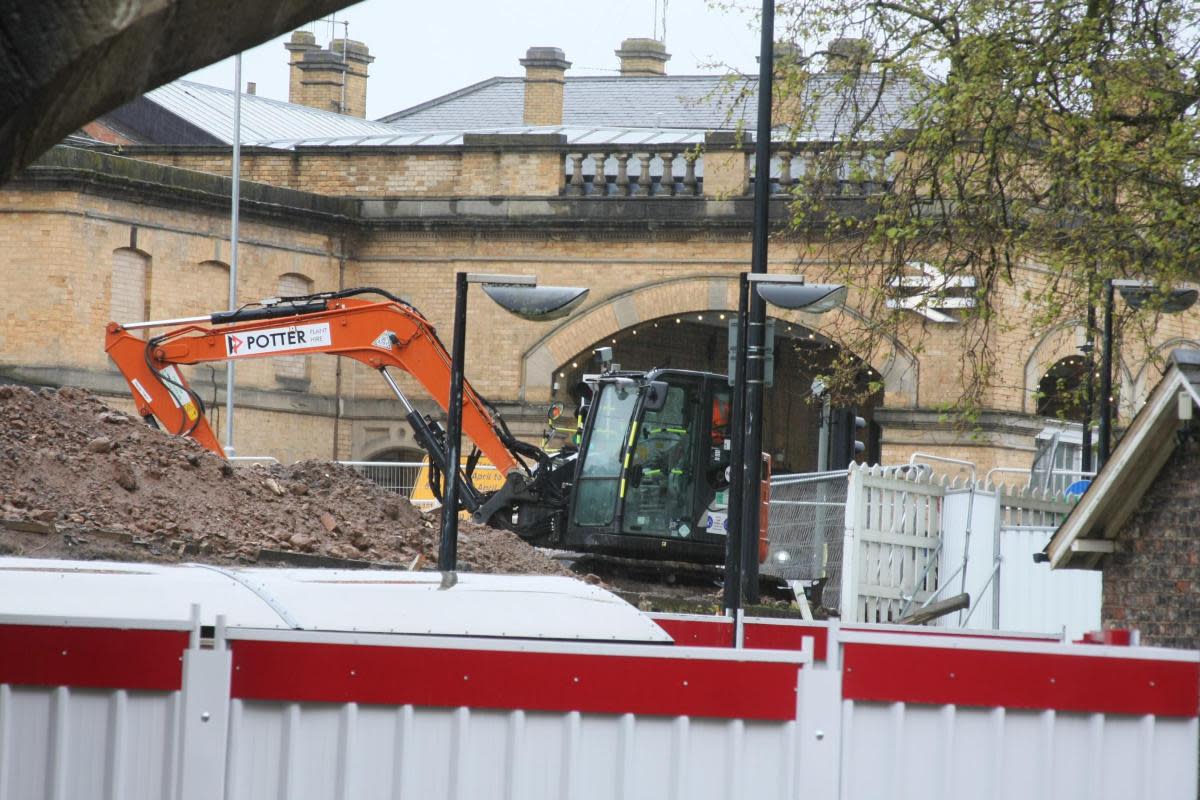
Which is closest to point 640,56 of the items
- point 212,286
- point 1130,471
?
point 212,286

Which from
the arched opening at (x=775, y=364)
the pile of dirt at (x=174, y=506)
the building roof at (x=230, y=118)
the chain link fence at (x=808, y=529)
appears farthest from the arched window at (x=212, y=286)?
the pile of dirt at (x=174, y=506)

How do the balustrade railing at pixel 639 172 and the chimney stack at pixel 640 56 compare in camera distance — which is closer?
the balustrade railing at pixel 639 172

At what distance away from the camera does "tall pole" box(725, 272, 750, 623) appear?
15.8 m

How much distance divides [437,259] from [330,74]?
23188 mm

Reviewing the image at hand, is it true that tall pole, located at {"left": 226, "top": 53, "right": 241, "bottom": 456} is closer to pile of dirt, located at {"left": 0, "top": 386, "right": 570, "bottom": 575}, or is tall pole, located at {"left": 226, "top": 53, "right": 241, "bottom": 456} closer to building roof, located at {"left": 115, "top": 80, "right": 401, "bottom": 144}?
building roof, located at {"left": 115, "top": 80, "right": 401, "bottom": 144}

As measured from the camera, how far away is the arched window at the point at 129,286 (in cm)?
3650

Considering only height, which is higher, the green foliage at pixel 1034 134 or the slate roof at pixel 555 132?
the slate roof at pixel 555 132

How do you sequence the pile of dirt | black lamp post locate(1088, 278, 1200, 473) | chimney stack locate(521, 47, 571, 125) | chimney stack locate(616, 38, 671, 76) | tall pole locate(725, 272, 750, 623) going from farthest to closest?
chimney stack locate(616, 38, 671, 76) < chimney stack locate(521, 47, 571, 125) < black lamp post locate(1088, 278, 1200, 473) < the pile of dirt < tall pole locate(725, 272, 750, 623)

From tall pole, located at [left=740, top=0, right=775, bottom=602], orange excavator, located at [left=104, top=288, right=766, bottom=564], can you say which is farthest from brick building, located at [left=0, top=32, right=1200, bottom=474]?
tall pole, located at [left=740, top=0, right=775, bottom=602]

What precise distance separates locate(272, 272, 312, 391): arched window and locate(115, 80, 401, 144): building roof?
8628 millimetres

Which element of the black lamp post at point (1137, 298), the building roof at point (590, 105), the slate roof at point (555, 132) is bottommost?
the black lamp post at point (1137, 298)

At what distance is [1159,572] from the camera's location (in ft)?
47.4

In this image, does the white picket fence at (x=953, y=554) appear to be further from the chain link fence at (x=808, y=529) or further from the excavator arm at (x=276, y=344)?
the excavator arm at (x=276, y=344)

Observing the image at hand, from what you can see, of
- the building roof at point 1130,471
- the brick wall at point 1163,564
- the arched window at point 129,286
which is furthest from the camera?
the arched window at point 129,286
